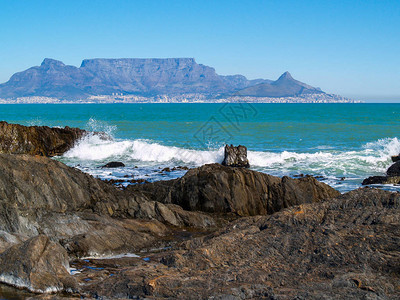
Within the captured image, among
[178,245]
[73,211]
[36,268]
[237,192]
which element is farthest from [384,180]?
[36,268]

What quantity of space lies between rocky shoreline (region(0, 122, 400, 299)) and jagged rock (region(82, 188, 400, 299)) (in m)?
0.02

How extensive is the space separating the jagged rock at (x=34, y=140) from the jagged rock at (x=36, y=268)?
2799 cm

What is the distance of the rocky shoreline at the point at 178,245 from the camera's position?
6.13 metres

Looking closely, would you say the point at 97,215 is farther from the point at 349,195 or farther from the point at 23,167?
the point at 349,195

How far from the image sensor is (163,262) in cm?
719

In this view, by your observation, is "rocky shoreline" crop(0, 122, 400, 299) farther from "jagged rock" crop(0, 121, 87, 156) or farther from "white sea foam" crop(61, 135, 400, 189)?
"jagged rock" crop(0, 121, 87, 156)

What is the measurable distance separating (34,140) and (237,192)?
81.7ft

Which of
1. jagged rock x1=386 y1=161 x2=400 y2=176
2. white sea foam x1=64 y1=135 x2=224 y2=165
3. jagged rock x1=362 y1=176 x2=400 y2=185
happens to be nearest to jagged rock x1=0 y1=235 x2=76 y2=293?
jagged rock x1=362 y1=176 x2=400 y2=185

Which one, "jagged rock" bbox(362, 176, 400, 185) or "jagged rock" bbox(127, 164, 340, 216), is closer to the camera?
"jagged rock" bbox(127, 164, 340, 216)

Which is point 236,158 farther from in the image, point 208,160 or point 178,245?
point 178,245

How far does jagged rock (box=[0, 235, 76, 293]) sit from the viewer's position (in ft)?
22.6

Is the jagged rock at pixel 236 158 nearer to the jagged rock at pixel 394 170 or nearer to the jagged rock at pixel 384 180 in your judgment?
the jagged rock at pixel 394 170

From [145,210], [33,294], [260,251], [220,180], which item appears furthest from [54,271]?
[220,180]

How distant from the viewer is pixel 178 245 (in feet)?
27.8
